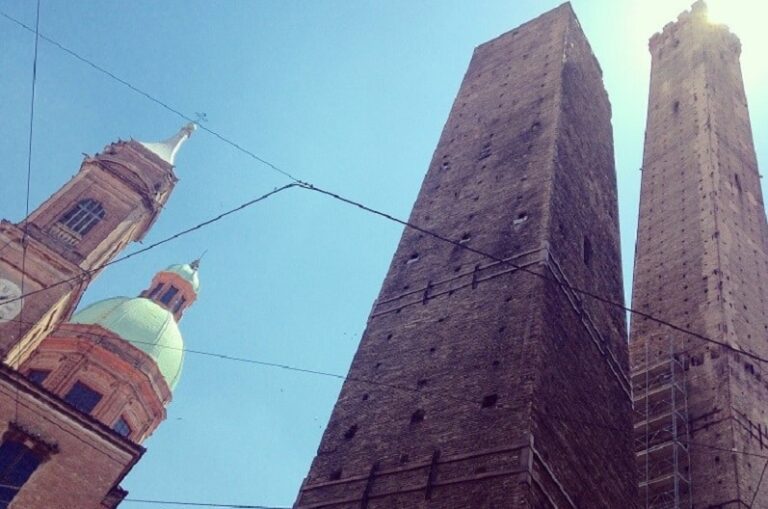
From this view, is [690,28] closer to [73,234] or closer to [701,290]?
[701,290]

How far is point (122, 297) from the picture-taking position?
86.3 ft

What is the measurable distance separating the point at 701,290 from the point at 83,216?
1573 centimetres

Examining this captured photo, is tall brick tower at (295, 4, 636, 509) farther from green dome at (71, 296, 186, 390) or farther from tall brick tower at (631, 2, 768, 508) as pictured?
green dome at (71, 296, 186, 390)

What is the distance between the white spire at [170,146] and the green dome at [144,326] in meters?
4.97

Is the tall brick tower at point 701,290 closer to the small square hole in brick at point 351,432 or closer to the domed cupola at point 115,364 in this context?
the small square hole in brick at point 351,432

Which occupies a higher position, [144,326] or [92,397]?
[144,326]

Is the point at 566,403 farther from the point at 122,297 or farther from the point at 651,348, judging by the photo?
the point at 122,297

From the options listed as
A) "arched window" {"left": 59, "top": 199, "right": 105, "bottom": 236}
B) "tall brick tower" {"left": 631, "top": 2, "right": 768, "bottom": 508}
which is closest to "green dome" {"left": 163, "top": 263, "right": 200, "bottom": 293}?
"arched window" {"left": 59, "top": 199, "right": 105, "bottom": 236}

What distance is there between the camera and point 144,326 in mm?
24797

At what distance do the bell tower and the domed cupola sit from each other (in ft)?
6.62

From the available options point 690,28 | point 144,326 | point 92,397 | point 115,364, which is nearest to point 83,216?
point 115,364

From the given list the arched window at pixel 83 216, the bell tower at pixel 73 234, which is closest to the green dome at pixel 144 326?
the bell tower at pixel 73 234

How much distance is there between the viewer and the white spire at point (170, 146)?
25.0 m

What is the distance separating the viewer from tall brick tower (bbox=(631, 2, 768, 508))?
14.2 meters
